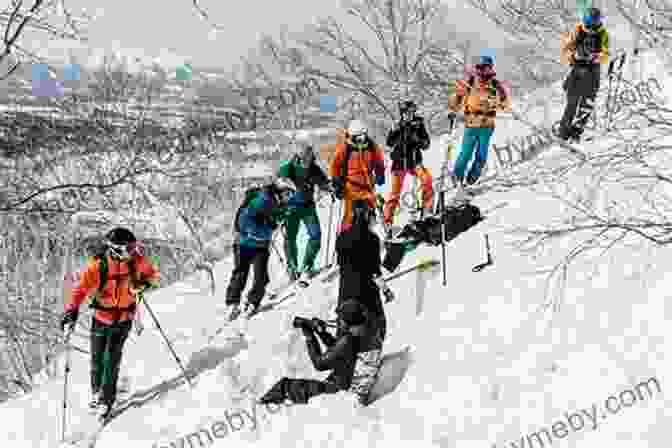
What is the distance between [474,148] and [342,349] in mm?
4903

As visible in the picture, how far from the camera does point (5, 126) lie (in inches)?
299

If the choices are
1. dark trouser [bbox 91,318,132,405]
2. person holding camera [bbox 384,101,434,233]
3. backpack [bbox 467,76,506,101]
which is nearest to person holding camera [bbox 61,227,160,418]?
dark trouser [bbox 91,318,132,405]

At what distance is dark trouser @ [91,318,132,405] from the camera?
5883 millimetres

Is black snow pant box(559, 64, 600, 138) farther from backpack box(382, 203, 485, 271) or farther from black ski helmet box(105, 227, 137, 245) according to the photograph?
black ski helmet box(105, 227, 137, 245)

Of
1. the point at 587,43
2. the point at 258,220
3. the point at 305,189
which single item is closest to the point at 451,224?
the point at 305,189

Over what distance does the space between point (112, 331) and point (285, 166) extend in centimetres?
278

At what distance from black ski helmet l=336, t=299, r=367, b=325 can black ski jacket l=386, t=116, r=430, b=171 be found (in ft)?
11.9

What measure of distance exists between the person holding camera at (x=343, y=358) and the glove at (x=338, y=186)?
2700 mm

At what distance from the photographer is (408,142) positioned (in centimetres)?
829

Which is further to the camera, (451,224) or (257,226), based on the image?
(451,224)

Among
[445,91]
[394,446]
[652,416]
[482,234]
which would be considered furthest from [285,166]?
[445,91]

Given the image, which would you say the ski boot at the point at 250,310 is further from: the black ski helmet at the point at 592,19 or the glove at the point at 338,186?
the black ski helmet at the point at 592,19

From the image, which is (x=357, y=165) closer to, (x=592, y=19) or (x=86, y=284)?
(x=86, y=284)

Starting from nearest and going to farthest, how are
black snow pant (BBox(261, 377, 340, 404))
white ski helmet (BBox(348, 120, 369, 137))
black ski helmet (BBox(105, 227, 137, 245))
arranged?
black snow pant (BBox(261, 377, 340, 404)), black ski helmet (BBox(105, 227, 137, 245)), white ski helmet (BBox(348, 120, 369, 137))
